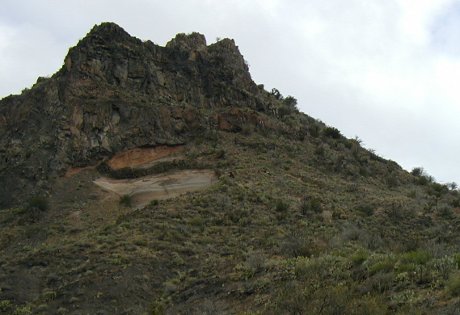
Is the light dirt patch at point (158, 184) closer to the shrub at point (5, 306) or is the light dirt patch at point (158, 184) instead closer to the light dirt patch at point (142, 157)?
the light dirt patch at point (142, 157)

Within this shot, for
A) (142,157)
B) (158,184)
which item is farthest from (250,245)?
(142,157)

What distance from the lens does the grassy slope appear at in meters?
14.5

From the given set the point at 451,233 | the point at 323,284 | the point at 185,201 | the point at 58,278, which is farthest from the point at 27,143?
the point at 323,284

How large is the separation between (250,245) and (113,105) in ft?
55.4

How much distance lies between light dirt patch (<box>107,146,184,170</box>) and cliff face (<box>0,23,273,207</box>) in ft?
1.36

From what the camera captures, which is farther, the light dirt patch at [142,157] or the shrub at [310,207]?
the light dirt patch at [142,157]

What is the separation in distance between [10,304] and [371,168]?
29.7 meters

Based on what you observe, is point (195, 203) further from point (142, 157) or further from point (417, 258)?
point (417, 258)

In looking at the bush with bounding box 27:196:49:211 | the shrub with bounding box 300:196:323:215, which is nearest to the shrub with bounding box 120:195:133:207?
the bush with bounding box 27:196:49:211

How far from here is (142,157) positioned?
38688 millimetres

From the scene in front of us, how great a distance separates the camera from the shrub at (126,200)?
33200 mm

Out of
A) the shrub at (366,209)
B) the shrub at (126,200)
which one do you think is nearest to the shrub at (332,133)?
the shrub at (366,209)

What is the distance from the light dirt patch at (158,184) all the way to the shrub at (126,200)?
0.18m

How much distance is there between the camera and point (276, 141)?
43.5 m
